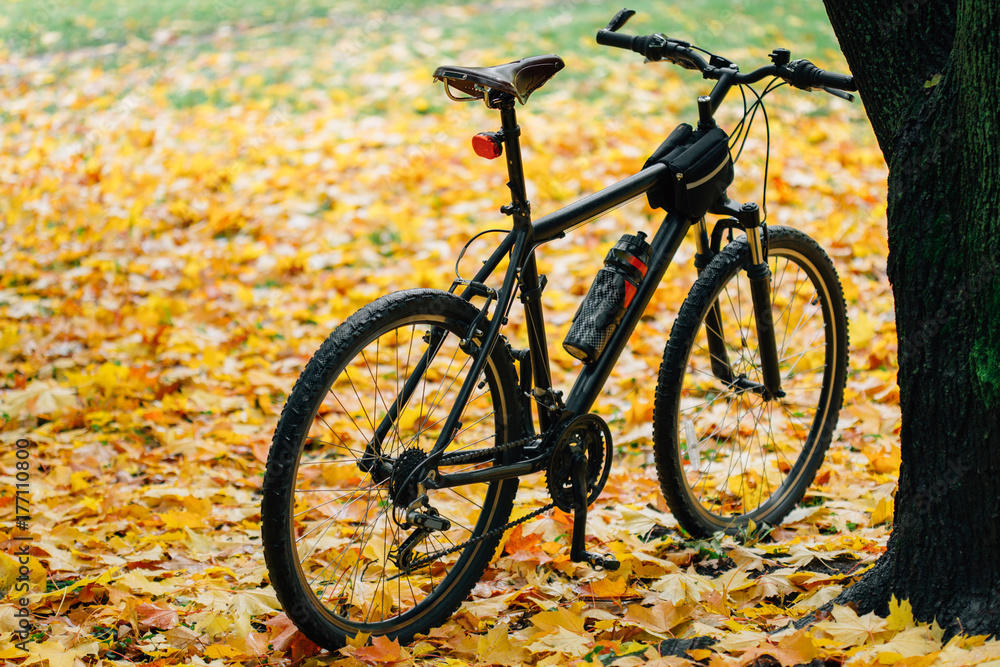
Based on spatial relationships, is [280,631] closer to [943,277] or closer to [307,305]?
[943,277]

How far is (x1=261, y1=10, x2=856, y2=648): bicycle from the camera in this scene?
2047 millimetres

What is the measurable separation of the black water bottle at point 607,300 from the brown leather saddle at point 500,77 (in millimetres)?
511

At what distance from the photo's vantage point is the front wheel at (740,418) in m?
2.50

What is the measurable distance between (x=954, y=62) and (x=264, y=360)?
10.0 feet

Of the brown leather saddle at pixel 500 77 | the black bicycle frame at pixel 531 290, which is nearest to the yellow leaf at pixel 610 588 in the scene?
the black bicycle frame at pixel 531 290

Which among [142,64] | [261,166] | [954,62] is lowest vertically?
[954,62]

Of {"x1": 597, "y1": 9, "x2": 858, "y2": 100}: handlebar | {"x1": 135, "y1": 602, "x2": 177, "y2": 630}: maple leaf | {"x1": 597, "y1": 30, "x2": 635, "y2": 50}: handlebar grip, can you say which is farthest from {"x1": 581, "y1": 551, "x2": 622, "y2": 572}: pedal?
{"x1": 597, "y1": 30, "x2": 635, "y2": 50}: handlebar grip

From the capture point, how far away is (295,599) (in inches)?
79.0

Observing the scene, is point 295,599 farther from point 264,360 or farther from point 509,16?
point 509,16

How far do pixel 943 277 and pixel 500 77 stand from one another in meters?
1.06

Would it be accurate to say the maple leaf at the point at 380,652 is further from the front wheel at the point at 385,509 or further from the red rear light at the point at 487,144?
the red rear light at the point at 487,144

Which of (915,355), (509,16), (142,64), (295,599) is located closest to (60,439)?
(295,599)

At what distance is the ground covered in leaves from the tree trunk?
0.54ft

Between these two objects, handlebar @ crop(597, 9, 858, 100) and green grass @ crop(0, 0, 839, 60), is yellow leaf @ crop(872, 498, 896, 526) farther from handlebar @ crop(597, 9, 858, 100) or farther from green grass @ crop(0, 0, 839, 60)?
green grass @ crop(0, 0, 839, 60)
